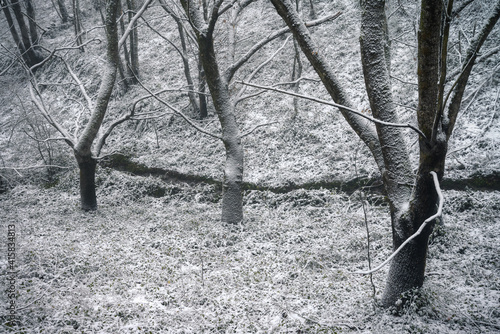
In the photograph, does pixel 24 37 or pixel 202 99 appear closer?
pixel 202 99

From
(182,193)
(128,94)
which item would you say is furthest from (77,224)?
(128,94)

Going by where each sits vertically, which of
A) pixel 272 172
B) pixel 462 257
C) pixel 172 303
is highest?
pixel 272 172

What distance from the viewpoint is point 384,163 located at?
3064mm

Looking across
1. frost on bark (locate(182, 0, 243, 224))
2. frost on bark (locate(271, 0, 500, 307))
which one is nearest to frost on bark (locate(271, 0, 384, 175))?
frost on bark (locate(271, 0, 500, 307))

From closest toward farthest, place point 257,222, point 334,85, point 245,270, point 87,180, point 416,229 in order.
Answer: point 416,229 → point 334,85 → point 245,270 → point 257,222 → point 87,180

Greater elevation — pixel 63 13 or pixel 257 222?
pixel 63 13

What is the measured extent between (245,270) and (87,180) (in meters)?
4.71

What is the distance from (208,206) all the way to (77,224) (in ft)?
9.56

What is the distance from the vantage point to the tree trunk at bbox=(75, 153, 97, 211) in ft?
22.1

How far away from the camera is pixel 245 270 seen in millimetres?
4285

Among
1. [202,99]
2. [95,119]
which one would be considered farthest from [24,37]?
[95,119]

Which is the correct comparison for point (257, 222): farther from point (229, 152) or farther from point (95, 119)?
point (95, 119)

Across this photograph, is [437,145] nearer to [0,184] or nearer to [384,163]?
[384,163]

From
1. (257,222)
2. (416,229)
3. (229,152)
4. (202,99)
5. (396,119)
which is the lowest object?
(257,222)
